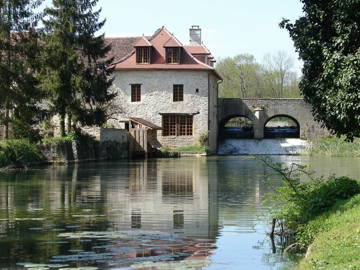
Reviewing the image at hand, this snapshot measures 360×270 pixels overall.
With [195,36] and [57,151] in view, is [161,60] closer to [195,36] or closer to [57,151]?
[195,36]

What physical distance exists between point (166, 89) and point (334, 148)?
13.0m

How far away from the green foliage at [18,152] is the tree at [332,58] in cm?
2029

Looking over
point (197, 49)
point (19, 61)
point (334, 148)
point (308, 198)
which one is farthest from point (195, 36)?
point (308, 198)

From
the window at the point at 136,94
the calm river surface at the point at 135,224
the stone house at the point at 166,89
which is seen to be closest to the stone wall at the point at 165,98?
the stone house at the point at 166,89

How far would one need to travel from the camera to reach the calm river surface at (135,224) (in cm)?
1166

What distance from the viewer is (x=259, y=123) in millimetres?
58719

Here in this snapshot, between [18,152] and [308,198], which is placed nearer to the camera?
[308,198]

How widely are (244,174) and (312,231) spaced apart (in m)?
19.4

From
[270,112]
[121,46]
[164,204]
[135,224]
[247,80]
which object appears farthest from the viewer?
[247,80]

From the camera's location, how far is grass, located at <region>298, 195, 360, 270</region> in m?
9.20

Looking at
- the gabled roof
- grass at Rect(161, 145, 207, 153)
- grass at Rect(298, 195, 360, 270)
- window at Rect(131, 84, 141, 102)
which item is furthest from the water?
grass at Rect(298, 195, 360, 270)

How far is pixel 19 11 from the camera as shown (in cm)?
3897

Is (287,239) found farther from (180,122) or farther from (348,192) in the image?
(180,122)

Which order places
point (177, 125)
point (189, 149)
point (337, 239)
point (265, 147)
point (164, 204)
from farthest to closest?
1. point (265, 147)
2. point (177, 125)
3. point (189, 149)
4. point (164, 204)
5. point (337, 239)
